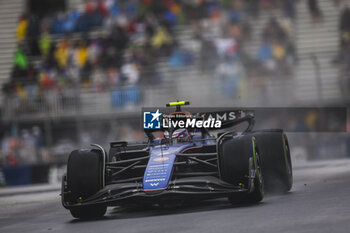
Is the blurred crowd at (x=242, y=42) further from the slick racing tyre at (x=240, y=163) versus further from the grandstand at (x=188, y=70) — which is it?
the slick racing tyre at (x=240, y=163)

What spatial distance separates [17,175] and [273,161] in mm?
11081

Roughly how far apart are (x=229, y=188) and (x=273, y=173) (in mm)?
2012

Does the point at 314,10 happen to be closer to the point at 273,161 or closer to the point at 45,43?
the point at 45,43

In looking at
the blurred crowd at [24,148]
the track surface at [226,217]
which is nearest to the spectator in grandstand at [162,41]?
the blurred crowd at [24,148]

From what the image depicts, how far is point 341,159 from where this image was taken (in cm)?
1911

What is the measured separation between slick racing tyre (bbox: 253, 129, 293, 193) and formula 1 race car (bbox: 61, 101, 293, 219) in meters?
0.65

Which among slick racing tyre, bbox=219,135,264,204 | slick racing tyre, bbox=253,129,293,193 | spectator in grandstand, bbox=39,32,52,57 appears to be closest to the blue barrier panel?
spectator in grandstand, bbox=39,32,52,57

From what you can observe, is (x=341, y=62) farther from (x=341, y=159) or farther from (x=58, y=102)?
(x=58, y=102)

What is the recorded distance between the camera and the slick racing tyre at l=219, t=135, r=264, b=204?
8.67m

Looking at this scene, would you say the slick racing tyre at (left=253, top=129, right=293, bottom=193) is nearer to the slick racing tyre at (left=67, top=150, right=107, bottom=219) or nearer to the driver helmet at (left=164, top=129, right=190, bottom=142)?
the driver helmet at (left=164, top=129, right=190, bottom=142)

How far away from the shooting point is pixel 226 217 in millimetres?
7840

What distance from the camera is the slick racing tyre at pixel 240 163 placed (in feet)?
28.5

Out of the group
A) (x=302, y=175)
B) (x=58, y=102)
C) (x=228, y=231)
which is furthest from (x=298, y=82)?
(x=228, y=231)

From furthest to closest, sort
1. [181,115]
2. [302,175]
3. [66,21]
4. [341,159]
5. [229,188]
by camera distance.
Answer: [66,21] → [341,159] → [302,175] → [181,115] → [229,188]
